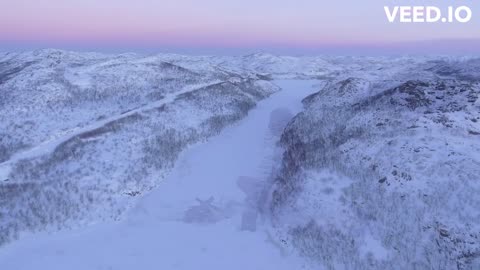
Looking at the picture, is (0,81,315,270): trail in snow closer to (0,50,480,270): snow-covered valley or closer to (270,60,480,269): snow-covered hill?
(0,50,480,270): snow-covered valley

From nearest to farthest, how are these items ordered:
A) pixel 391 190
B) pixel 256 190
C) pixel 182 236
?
pixel 182 236 < pixel 391 190 < pixel 256 190

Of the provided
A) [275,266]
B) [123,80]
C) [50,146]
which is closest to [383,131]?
[275,266]

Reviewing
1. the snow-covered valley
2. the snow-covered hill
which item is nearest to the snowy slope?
the snow-covered valley

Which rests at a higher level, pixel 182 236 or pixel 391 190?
pixel 391 190

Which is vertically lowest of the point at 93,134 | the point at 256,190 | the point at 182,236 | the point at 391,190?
the point at 182,236

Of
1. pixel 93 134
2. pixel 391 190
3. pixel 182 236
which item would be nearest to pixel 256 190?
pixel 182 236

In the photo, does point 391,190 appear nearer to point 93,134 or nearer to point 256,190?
point 256,190
